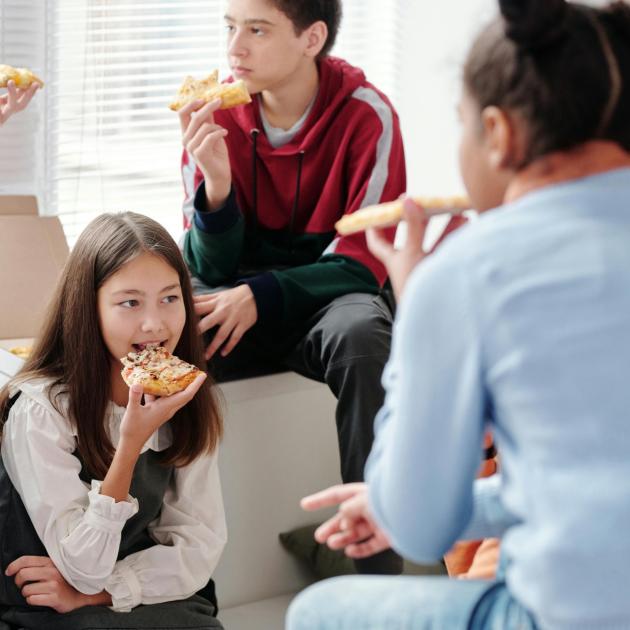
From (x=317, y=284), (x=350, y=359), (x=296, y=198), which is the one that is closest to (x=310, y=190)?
Answer: (x=296, y=198)

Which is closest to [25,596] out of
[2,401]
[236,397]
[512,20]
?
[2,401]

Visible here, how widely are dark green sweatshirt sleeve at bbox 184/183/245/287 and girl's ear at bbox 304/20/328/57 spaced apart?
361mm

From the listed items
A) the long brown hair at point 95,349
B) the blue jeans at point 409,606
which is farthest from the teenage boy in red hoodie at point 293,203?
the blue jeans at point 409,606

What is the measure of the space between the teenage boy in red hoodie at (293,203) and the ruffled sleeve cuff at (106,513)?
0.46 meters

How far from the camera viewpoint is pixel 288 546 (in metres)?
2.17

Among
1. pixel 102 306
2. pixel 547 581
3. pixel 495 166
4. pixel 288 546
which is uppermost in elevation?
pixel 495 166

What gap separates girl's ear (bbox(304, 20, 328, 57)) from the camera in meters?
2.18

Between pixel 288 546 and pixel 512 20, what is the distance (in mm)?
1469

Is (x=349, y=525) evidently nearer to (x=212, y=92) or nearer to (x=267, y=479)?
(x=267, y=479)

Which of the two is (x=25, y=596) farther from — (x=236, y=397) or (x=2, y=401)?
(x=236, y=397)

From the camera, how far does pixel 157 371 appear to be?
1.58 m

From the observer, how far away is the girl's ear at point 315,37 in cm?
218

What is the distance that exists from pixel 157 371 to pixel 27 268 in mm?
677

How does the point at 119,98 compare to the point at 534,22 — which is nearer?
the point at 534,22
